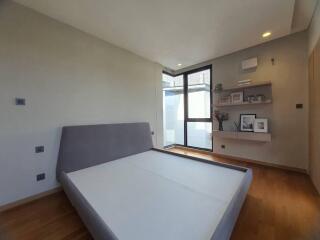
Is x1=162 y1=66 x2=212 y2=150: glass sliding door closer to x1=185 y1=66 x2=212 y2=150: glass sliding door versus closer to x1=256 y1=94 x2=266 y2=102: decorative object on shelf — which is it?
x1=185 y1=66 x2=212 y2=150: glass sliding door

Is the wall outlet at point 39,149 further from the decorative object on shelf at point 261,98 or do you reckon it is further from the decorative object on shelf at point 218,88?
the decorative object on shelf at point 261,98

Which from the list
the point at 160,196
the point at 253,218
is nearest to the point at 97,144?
the point at 160,196

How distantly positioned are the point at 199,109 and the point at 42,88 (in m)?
3.94

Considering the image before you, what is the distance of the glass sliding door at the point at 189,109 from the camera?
442 centimetres

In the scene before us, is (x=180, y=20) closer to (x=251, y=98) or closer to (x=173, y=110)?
(x=251, y=98)

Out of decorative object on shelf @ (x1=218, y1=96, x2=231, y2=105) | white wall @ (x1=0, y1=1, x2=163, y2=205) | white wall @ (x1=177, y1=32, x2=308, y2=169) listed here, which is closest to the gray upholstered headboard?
white wall @ (x1=0, y1=1, x2=163, y2=205)

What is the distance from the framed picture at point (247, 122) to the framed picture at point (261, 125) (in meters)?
0.08

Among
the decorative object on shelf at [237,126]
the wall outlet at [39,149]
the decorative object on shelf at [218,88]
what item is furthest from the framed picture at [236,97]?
the wall outlet at [39,149]

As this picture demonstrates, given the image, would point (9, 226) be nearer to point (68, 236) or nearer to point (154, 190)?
point (68, 236)

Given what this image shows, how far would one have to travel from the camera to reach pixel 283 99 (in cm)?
301

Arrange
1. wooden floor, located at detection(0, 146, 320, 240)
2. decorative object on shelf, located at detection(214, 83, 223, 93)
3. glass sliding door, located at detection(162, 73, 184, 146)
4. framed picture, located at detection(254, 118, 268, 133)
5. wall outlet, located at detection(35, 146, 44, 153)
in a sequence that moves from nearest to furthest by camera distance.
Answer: wooden floor, located at detection(0, 146, 320, 240), wall outlet, located at detection(35, 146, 44, 153), framed picture, located at detection(254, 118, 268, 133), decorative object on shelf, located at detection(214, 83, 223, 93), glass sliding door, located at detection(162, 73, 184, 146)

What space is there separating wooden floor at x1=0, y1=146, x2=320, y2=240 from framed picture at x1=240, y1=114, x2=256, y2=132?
55.1 inches

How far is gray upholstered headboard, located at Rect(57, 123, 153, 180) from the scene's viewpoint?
7.41 feet

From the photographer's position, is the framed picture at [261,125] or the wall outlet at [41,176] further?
the framed picture at [261,125]
